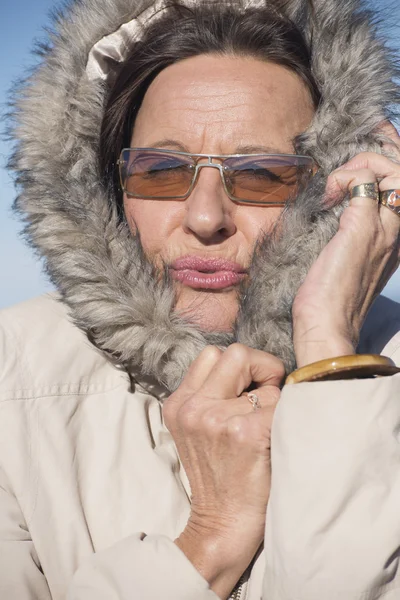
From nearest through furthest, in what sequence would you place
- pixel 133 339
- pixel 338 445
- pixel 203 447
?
1. pixel 338 445
2. pixel 203 447
3. pixel 133 339

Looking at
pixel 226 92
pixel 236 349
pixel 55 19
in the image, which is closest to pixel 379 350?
pixel 236 349

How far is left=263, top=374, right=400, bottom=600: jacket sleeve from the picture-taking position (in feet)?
4.94

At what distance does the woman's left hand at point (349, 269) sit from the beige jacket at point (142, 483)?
10.2 inches

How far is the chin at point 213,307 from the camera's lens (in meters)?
2.23

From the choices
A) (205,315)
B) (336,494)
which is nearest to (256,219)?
(205,315)

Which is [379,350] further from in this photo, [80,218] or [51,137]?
[51,137]

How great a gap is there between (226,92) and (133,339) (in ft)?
2.93

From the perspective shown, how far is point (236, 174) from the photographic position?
2.25 metres

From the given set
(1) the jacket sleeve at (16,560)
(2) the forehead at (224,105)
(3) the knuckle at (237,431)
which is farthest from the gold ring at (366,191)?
(1) the jacket sleeve at (16,560)

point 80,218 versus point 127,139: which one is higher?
point 127,139

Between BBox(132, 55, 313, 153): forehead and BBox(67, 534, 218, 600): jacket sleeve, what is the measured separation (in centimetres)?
127

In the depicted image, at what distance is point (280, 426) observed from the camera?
166cm

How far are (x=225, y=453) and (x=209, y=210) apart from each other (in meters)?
0.79

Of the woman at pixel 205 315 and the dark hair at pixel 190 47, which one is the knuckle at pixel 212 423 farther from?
the dark hair at pixel 190 47
